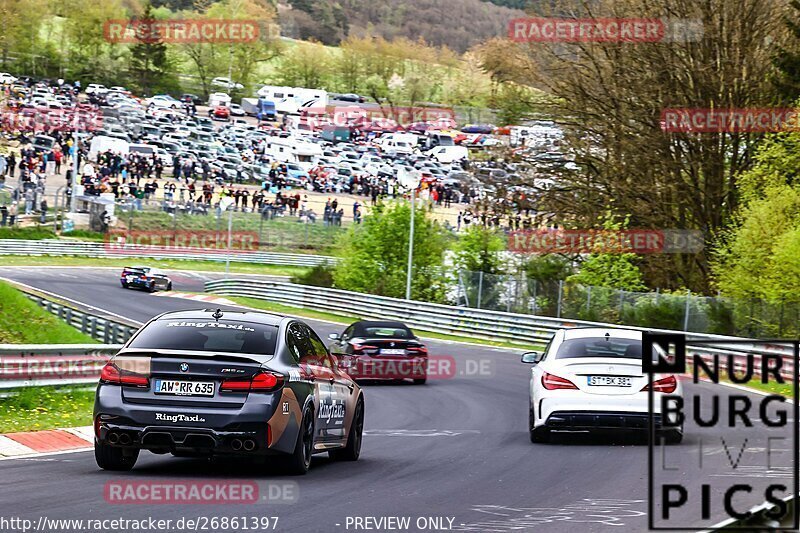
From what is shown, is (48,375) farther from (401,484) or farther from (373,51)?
(373,51)

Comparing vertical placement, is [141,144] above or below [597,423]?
above

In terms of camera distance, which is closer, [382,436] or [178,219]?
[382,436]

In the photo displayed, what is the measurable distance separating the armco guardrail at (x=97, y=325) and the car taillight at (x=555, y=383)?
50.8ft

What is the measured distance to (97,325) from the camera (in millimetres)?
31234

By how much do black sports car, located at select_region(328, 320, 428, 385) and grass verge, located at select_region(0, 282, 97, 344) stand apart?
5.63 m

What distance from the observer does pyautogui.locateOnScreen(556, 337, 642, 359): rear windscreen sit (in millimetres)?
15336

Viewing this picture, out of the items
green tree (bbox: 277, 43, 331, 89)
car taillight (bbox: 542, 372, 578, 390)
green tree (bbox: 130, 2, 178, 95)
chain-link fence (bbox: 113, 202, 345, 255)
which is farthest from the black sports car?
green tree (bbox: 277, 43, 331, 89)

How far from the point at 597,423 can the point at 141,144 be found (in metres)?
79.8

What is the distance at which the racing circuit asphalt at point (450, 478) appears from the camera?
877cm

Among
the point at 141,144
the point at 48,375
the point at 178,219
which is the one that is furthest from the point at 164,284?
the point at 48,375

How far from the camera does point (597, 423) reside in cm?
1484

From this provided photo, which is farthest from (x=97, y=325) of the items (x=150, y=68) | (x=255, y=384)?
(x=150, y=68)

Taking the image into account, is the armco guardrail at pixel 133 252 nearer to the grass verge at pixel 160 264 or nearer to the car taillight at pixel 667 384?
the grass verge at pixel 160 264

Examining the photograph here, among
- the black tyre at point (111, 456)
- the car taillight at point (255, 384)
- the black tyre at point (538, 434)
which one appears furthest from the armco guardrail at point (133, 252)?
the car taillight at point (255, 384)
